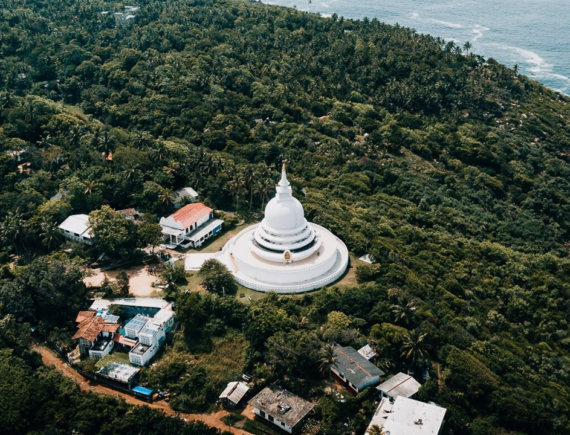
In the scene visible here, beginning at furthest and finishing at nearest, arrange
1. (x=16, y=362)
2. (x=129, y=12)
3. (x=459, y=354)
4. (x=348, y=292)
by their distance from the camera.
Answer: (x=129, y=12) → (x=348, y=292) → (x=459, y=354) → (x=16, y=362)

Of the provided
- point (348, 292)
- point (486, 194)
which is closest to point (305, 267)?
point (348, 292)

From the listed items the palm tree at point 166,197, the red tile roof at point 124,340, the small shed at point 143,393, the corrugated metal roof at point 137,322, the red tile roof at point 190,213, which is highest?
the palm tree at point 166,197

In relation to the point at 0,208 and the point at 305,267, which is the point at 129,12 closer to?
the point at 0,208

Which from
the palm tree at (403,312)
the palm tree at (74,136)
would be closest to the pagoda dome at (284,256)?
the palm tree at (403,312)

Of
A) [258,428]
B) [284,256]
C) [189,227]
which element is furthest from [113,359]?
[189,227]

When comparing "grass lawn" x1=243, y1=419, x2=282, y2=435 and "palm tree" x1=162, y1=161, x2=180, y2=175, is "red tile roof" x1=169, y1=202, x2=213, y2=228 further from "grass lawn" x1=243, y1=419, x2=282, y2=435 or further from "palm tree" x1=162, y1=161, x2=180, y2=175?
"grass lawn" x1=243, y1=419, x2=282, y2=435

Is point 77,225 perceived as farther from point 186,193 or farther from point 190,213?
point 186,193

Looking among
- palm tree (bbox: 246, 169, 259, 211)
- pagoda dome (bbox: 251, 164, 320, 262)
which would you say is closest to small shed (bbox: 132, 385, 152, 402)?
pagoda dome (bbox: 251, 164, 320, 262)

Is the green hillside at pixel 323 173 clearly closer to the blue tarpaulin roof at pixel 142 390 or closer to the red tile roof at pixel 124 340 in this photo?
the blue tarpaulin roof at pixel 142 390
